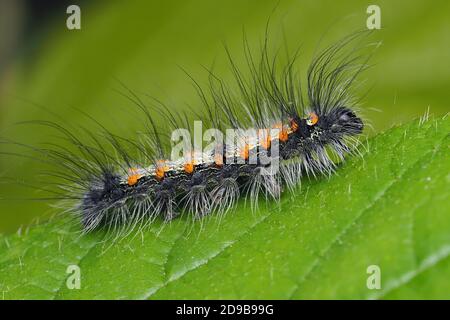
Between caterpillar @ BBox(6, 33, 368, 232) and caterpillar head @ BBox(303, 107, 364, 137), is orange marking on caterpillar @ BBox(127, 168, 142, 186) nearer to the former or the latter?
caterpillar @ BBox(6, 33, 368, 232)

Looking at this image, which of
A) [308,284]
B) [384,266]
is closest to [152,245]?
[308,284]

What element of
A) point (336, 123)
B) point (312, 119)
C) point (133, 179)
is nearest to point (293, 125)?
point (312, 119)

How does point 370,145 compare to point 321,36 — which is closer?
point 370,145

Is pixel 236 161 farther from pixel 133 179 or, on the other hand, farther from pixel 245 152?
pixel 133 179

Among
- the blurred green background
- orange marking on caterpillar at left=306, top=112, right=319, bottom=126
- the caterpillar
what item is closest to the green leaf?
the caterpillar

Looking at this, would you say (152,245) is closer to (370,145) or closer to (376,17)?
(370,145)
